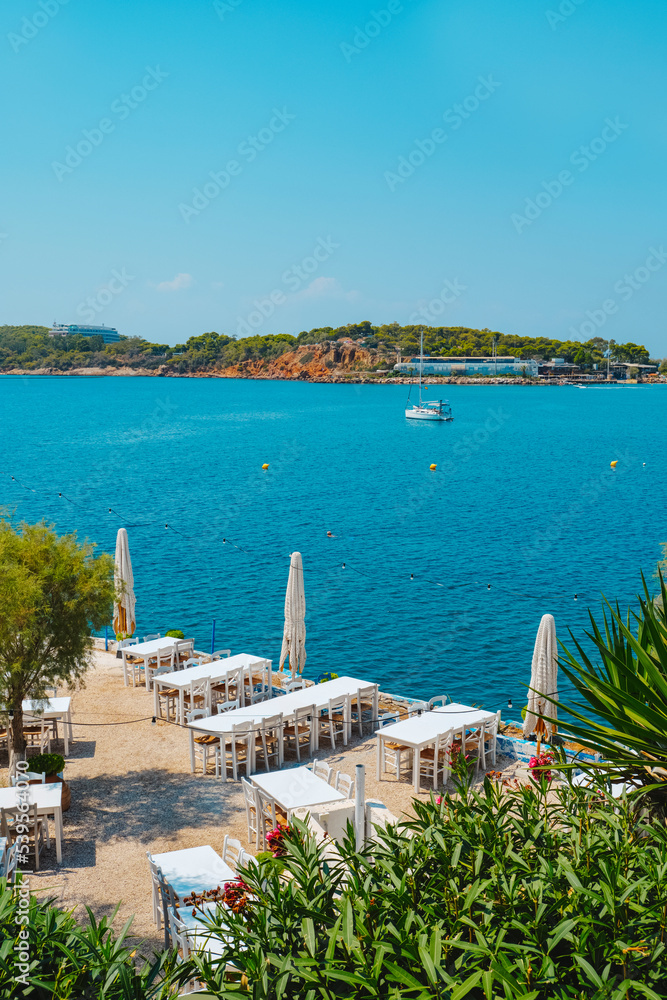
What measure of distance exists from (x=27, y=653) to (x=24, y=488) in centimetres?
4389

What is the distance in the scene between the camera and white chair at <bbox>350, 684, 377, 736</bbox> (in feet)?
46.1

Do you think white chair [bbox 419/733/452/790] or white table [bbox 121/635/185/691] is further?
white table [bbox 121/635/185/691]

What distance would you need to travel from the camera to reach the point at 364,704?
1522 cm

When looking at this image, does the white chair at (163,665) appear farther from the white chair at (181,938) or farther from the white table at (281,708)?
the white chair at (181,938)

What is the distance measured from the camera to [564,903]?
4637 mm

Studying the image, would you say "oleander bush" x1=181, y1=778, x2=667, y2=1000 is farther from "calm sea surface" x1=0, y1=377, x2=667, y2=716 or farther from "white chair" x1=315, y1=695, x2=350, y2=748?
"calm sea surface" x1=0, y1=377, x2=667, y2=716

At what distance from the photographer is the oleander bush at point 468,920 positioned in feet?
13.4

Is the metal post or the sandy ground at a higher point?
the metal post

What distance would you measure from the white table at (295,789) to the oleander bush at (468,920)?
14.2 feet

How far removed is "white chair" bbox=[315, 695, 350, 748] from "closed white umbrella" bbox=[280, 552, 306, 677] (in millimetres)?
2005

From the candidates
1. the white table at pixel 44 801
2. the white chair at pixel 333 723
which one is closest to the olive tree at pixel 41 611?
the white table at pixel 44 801

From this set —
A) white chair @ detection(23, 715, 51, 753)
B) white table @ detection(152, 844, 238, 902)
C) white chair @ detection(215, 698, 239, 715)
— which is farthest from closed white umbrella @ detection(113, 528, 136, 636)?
white table @ detection(152, 844, 238, 902)

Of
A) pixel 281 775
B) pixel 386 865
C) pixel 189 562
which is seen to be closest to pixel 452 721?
pixel 281 775

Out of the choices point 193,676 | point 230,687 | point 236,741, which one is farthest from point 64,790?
point 230,687
